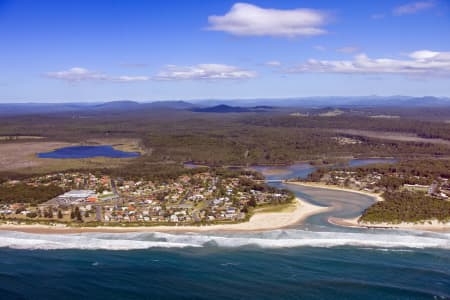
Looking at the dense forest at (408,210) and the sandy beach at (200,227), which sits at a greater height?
the dense forest at (408,210)

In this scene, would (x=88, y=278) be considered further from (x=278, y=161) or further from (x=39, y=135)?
(x=39, y=135)

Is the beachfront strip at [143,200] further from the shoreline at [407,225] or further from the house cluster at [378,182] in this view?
the house cluster at [378,182]

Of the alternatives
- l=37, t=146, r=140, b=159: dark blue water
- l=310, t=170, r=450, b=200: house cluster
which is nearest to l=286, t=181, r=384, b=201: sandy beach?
l=310, t=170, r=450, b=200: house cluster

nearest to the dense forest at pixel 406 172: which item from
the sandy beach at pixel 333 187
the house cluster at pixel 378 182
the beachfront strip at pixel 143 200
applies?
the house cluster at pixel 378 182

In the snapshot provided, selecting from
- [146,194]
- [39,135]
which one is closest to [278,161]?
[146,194]

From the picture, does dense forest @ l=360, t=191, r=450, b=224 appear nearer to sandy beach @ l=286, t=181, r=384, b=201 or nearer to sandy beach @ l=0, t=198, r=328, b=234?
sandy beach @ l=286, t=181, r=384, b=201

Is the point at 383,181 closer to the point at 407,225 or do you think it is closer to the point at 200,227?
the point at 407,225
